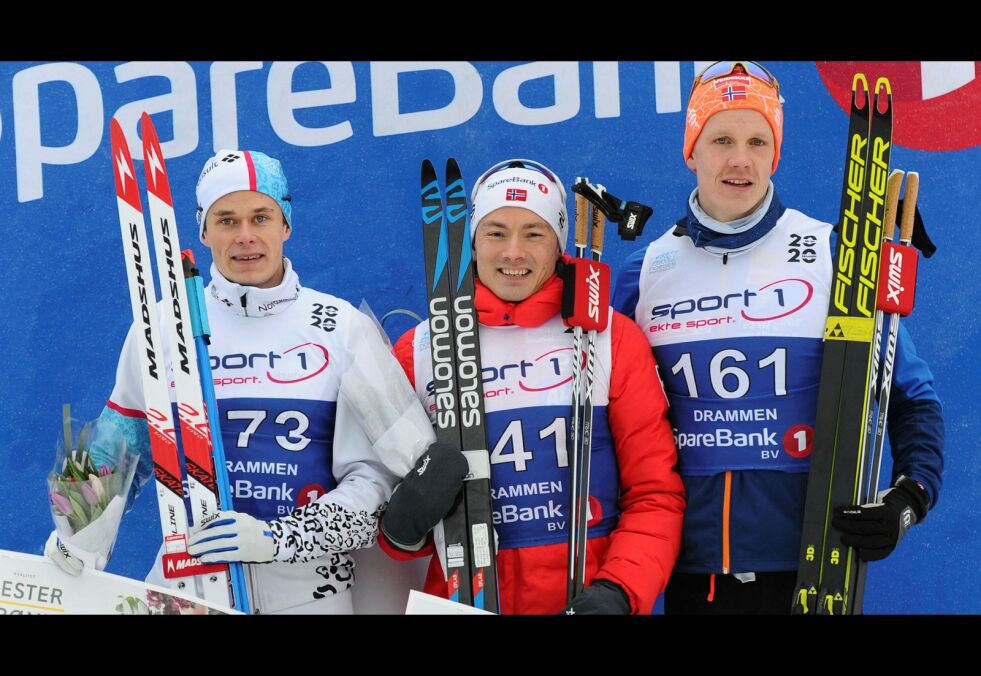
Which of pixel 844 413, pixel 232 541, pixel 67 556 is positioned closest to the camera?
pixel 67 556

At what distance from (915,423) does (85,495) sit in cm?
215

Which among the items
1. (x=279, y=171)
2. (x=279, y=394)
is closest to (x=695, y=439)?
(x=279, y=394)

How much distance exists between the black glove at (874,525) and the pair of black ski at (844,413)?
0.08 feet

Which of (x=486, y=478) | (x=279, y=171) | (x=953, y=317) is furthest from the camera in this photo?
(x=953, y=317)

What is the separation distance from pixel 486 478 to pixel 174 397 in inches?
33.8

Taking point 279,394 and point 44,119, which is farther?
point 44,119

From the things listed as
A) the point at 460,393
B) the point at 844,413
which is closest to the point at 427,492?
the point at 460,393

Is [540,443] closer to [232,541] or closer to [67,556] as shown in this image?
[232,541]

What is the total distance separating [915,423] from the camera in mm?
2959

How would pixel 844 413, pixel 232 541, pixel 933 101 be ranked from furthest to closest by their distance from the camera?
pixel 933 101, pixel 844 413, pixel 232 541

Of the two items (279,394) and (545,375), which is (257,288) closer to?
(279,394)

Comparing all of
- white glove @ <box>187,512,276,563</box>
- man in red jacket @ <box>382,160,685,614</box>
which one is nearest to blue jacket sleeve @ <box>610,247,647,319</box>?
man in red jacket @ <box>382,160,685,614</box>

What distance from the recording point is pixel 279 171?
3053mm

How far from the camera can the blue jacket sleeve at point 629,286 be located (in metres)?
3.18
